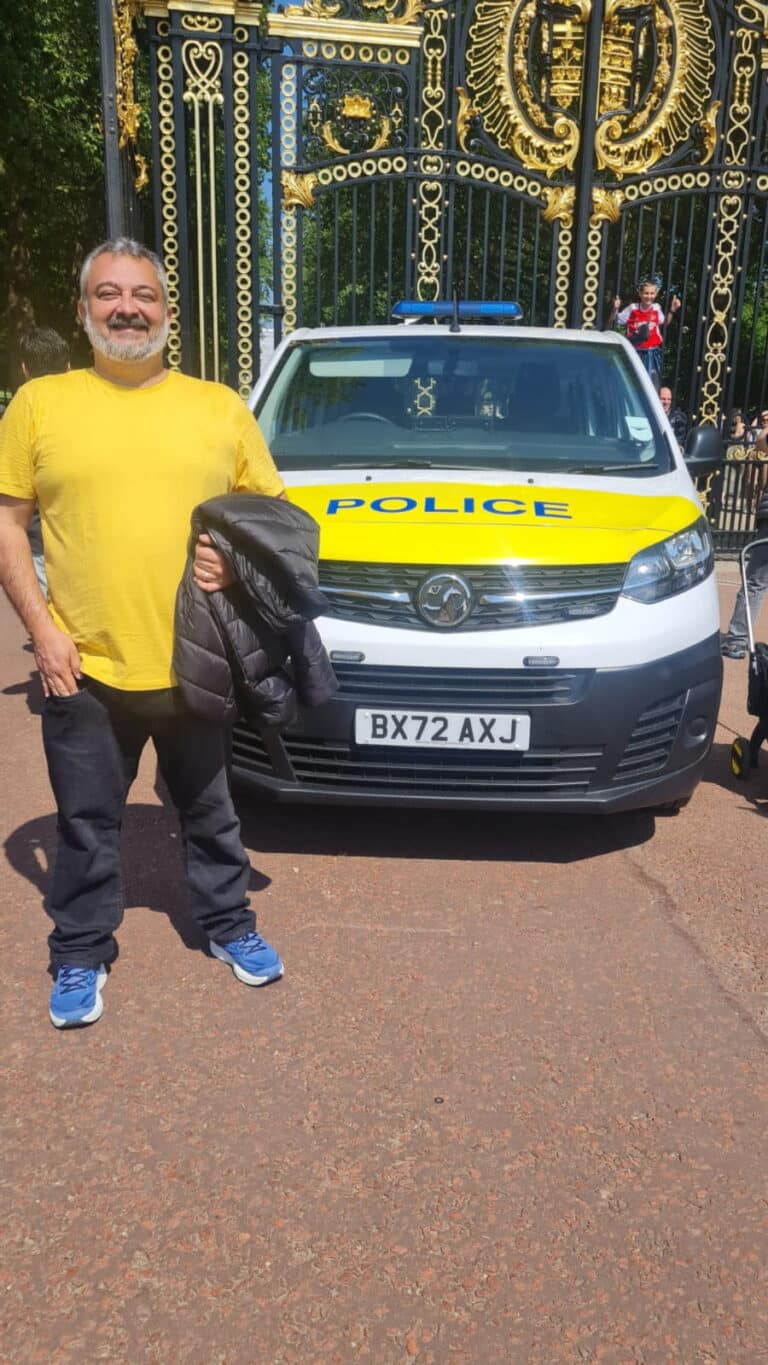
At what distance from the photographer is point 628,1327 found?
1.90m

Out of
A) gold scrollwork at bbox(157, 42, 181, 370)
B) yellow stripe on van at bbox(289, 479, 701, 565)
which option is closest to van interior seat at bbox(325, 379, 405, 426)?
yellow stripe on van at bbox(289, 479, 701, 565)

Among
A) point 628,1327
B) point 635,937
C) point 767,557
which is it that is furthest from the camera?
point 767,557

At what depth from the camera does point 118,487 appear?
101 inches

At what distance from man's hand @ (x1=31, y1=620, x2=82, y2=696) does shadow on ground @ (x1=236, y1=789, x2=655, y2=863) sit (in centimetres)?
115

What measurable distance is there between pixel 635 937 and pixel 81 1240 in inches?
69.6

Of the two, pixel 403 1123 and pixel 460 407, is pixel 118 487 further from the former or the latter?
pixel 460 407

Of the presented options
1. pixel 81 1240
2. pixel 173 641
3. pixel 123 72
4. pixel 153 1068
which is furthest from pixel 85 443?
pixel 123 72

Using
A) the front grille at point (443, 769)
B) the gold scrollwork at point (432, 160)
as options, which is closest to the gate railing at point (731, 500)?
the gold scrollwork at point (432, 160)

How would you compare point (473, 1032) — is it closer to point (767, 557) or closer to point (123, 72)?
point (767, 557)

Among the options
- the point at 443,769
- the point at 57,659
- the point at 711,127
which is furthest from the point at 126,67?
the point at 57,659

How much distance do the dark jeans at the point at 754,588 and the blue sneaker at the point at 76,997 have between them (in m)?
4.65

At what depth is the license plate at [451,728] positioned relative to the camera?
3428 millimetres

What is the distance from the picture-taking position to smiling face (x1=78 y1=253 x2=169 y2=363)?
2.57 m

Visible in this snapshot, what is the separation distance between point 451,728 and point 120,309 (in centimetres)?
150
